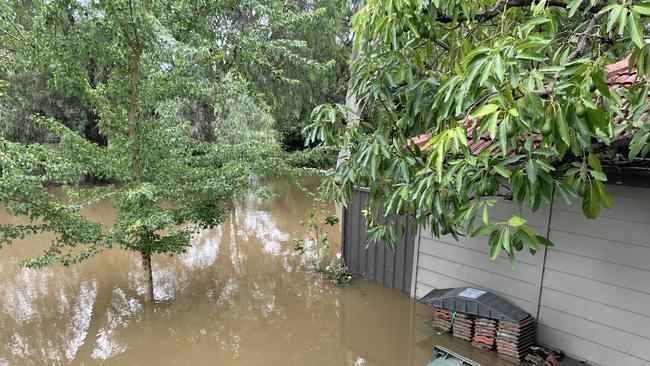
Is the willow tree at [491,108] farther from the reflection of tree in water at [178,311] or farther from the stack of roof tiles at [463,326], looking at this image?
the reflection of tree in water at [178,311]

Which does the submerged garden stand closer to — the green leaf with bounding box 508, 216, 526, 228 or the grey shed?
the green leaf with bounding box 508, 216, 526, 228

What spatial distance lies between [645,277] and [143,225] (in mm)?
4610

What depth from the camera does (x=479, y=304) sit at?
385 centimetres

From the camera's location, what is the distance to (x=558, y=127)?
158 centimetres

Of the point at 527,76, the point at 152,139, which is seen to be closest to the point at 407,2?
the point at 527,76

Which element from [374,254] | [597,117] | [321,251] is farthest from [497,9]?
[321,251]

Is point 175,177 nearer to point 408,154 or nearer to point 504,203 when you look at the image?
point 408,154

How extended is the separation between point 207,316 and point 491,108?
430cm

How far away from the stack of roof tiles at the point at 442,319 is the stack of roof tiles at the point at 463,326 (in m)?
0.11

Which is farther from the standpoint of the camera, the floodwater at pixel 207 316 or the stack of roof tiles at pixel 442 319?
the stack of roof tiles at pixel 442 319

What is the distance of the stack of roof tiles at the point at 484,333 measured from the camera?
3.87 m

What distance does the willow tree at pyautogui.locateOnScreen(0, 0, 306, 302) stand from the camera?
13.1 ft

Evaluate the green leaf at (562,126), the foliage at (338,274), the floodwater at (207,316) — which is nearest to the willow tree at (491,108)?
the green leaf at (562,126)

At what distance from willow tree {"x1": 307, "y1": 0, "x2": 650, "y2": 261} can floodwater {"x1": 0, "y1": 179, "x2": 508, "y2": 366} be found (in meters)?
1.79
